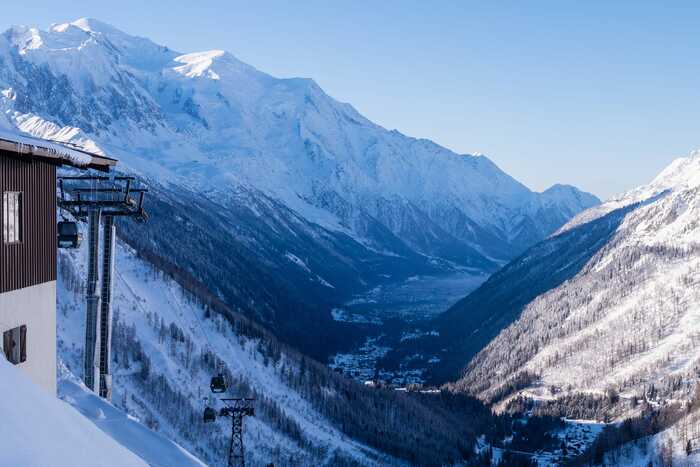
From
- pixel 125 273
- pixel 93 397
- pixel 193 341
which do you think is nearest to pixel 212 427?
pixel 193 341

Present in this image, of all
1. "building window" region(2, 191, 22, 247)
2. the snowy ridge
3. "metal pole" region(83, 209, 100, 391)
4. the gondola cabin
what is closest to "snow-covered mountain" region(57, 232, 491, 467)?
the snowy ridge

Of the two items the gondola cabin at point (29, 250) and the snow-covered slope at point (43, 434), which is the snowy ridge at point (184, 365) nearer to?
the gondola cabin at point (29, 250)

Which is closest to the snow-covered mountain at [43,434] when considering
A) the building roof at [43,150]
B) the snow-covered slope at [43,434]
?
the snow-covered slope at [43,434]

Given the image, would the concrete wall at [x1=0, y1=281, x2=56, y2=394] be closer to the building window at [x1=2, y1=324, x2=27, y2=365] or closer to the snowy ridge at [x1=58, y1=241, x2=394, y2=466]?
the building window at [x1=2, y1=324, x2=27, y2=365]

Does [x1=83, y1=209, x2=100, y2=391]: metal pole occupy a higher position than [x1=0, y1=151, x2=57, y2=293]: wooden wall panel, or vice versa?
[x1=0, y1=151, x2=57, y2=293]: wooden wall panel

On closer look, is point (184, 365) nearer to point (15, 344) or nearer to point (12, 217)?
point (15, 344)

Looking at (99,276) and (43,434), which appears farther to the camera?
(99,276)

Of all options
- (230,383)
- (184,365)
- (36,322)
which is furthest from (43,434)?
(230,383)
